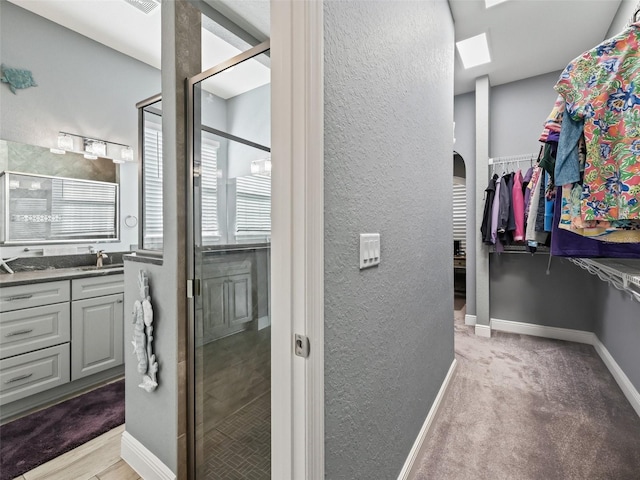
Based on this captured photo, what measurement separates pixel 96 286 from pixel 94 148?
1.29 m

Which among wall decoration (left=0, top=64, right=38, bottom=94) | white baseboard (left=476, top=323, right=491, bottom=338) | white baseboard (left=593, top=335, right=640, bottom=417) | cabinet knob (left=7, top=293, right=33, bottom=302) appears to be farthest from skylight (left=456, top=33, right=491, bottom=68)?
cabinet knob (left=7, top=293, right=33, bottom=302)

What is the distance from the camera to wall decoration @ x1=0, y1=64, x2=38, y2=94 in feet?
7.50

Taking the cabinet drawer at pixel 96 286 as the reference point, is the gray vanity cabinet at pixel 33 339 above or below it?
below

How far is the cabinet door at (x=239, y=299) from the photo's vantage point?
1.40 m

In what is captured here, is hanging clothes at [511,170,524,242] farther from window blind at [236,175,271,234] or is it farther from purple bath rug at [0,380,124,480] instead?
purple bath rug at [0,380,124,480]

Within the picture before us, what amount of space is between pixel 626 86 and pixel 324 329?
1.31 meters

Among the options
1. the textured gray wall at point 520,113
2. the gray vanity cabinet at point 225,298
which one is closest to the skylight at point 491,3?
the textured gray wall at point 520,113

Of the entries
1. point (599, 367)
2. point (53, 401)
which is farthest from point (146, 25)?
point (599, 367)

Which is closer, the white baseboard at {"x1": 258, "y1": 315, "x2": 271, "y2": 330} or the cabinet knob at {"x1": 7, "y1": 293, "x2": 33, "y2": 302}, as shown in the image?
the white baseboard at {"x1": 258, "y1": 315, "x2": 271, "y2": 330}

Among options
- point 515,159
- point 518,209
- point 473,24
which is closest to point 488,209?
point 518,209

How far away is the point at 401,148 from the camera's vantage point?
1.32 metres

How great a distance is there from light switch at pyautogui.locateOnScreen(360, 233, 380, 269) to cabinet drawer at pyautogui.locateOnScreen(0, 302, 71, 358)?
7.80 feet

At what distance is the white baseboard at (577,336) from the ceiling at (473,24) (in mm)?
2540

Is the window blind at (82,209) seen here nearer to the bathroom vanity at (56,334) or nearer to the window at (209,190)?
the bathroom vanity at (56,334)
